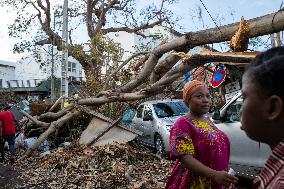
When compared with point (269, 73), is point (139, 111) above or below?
below

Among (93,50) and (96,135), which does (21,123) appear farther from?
(96,135)

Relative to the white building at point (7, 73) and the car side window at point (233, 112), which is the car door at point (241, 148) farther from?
the white building at point (7, 73)

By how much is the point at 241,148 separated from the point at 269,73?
588cm

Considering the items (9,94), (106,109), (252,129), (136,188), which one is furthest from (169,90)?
(9,94)

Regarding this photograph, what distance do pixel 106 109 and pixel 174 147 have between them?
10.2 m

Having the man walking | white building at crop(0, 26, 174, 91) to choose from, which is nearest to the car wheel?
the man walking

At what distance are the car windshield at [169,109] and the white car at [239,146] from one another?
4640mm

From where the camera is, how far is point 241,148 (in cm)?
682

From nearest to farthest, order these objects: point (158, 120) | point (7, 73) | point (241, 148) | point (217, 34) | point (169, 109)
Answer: point (217, 34)
point (241, 148)
point (158, 120)
point (169, 109)
point (7, 73)

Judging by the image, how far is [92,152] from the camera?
9.54 metres

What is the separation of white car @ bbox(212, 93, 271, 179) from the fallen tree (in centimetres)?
104

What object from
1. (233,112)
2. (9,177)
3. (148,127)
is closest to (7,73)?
(148,127)

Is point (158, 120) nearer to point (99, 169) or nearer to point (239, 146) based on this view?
point (99, 169)

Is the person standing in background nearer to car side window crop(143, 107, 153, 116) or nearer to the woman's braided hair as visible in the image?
the woman's braided hair
